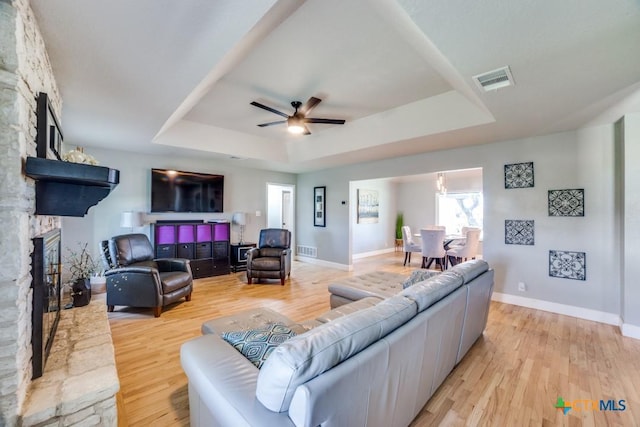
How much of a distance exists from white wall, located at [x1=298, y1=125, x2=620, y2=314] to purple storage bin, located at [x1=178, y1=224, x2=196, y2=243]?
455 cm

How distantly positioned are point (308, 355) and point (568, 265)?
4.23 meters

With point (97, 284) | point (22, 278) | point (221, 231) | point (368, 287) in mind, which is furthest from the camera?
point (221, 231)

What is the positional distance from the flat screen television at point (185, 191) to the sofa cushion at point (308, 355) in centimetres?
500

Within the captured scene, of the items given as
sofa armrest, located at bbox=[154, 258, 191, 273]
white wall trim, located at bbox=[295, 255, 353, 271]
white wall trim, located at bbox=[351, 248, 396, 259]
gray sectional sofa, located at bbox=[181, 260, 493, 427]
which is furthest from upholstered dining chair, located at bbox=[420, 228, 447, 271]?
sofa armrest, located at bbox=[154, 258, 191, 273]

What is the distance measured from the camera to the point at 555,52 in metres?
1.87

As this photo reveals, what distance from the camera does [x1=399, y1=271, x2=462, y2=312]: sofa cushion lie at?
169cm

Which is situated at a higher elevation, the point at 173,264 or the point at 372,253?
the point at 173,264

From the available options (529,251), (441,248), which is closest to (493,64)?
(529,251)

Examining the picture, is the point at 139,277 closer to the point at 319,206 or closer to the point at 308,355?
the point at 308,355

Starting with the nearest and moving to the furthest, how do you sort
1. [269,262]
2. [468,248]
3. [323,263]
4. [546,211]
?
1. [546,211]
2. [269,262]
3. [468,248]
4. [323,263]

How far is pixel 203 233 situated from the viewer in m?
5.38

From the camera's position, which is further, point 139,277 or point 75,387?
point 139,277

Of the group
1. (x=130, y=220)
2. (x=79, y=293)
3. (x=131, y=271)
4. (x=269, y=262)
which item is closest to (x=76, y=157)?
(x=79, y=293)

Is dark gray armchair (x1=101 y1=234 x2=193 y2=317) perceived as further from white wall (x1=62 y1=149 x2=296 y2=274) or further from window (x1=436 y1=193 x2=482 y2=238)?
window (x1=436 y1=193 x2=482 y2=238)
